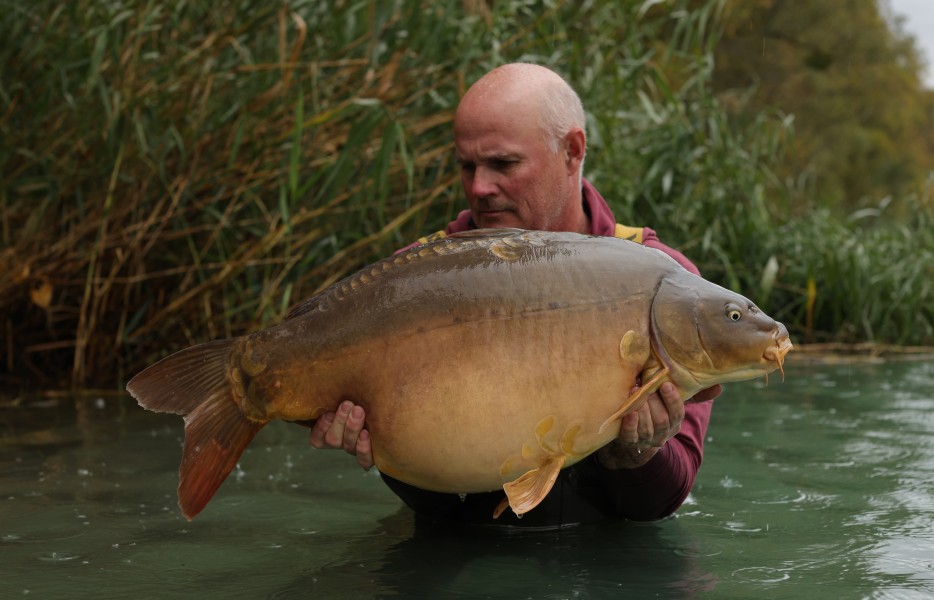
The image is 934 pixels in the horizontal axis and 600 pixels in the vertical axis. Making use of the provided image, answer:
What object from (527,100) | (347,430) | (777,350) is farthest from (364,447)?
(527,100)

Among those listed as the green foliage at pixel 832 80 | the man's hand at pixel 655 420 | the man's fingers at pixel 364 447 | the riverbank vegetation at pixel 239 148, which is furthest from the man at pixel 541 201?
the green foliage at pixel 832 80

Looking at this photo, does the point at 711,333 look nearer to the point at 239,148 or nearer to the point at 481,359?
the point at 481,359

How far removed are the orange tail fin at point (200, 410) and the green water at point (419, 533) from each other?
284 millimetres

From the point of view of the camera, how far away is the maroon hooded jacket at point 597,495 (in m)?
2.91

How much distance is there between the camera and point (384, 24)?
536 cm

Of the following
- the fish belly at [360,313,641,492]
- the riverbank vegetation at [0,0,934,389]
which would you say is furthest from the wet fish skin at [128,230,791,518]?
the riverbank vegetation at [0,0,934,389]

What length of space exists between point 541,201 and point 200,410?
1.15 meters

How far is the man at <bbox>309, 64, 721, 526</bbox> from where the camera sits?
2984 millimetres

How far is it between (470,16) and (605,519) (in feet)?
10.9

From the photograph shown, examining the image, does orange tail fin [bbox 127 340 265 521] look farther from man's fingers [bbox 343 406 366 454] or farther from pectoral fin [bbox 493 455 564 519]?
pectoral fin [bbox 493 455 564 519]

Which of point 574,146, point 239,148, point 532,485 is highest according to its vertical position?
point 574,146

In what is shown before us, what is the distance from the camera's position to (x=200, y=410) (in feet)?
7.95

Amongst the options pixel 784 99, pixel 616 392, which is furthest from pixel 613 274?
pixel 784 99

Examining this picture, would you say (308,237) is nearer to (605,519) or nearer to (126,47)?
(126,47)
